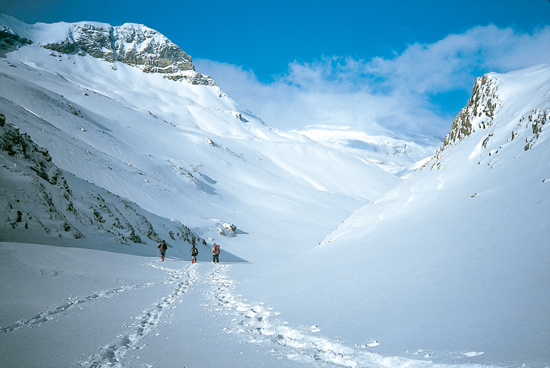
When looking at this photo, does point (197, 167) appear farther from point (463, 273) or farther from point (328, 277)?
point (463, 273)

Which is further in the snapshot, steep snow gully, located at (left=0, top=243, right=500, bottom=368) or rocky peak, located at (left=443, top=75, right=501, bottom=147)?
Result: rocky peak, located at (left=443, top=75, right=501, bottom=147)

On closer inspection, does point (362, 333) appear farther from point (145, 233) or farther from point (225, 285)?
point (145, 233)

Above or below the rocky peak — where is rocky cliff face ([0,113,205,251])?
below

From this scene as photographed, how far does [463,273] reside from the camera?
249 inches

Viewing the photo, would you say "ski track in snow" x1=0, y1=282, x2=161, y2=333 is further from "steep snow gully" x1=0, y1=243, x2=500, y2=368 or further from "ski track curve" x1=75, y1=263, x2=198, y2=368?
"ski track curve" x1=75, y1=263, x2=198, y2=368

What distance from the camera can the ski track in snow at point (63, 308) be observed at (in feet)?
17.3

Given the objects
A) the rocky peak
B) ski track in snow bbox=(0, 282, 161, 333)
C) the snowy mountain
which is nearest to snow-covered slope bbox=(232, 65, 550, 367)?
the snowy mountain

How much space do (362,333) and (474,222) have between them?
26.1 ft

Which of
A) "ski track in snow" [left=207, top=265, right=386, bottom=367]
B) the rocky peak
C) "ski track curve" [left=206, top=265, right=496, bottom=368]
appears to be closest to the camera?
"ski track curve" [left=206, top=265, right=496, bottom=368]

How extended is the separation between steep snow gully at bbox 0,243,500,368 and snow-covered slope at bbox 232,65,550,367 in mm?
488

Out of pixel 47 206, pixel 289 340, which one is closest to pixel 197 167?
pixel 47 206

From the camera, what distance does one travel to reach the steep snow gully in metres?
3.92

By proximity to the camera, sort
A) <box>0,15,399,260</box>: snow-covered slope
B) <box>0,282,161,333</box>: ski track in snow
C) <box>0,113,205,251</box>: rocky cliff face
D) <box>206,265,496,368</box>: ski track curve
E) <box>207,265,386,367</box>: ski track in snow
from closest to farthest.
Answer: <box>206,265,496,368</box>: ski track curve < <box>207,265,386,367</box>: ski track in snow < <box>0,282,161,333</box>: ski track in snow < <box>0,113,205,251</box>: rocky cliff face < <box>0,15,399,260</box>: snow-covered slope

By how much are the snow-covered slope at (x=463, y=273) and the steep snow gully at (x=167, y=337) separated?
19.2 inches
